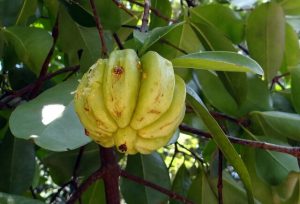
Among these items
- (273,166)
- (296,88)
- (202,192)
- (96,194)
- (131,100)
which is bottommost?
(96,194)

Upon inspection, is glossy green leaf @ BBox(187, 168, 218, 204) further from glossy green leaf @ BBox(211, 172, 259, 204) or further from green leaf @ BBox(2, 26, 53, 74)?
green leaf @ BBox(2, 26, 53, 74)

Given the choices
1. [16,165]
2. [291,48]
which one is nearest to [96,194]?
[16,165]

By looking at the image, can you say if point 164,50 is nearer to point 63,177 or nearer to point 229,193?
point 229,193

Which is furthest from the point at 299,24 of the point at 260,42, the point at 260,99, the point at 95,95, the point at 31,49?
the point at 95,95

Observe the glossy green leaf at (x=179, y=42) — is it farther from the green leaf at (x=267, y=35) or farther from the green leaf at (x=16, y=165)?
the green leaf at (x=16, y=165)

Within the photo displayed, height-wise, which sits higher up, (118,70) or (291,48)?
(118,70)

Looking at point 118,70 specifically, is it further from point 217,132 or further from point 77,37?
point 77,37
